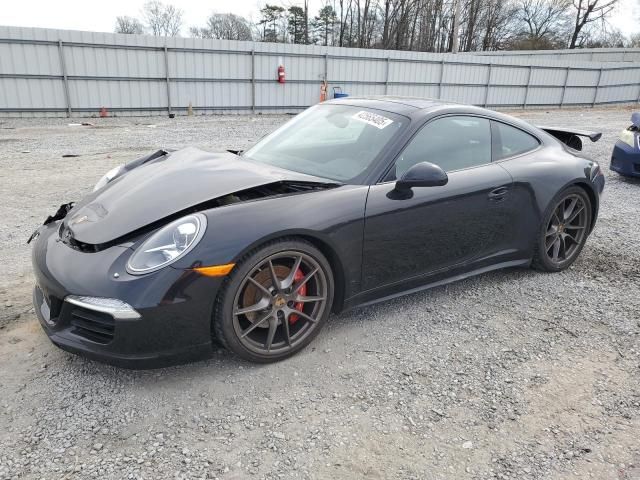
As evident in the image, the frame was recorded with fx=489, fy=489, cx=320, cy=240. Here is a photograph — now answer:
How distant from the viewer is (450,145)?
11.1 ft

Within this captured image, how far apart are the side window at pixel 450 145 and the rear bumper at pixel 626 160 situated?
489 centimetres

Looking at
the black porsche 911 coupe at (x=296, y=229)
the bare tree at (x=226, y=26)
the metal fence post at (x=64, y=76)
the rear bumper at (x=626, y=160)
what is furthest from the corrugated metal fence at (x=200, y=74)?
the bare tree at (x=226, y=26)

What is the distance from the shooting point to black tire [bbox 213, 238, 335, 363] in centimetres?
244

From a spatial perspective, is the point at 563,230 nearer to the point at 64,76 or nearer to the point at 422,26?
the point at 64,76

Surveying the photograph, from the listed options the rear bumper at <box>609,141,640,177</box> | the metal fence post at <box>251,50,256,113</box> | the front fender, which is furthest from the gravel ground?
the metal fence post at <box>251,50,256,113</box>

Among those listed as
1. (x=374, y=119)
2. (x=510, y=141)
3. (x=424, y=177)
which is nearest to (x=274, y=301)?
(x=424, y=177)

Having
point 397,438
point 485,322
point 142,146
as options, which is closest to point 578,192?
point 485,322

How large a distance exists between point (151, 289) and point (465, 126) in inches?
96.3

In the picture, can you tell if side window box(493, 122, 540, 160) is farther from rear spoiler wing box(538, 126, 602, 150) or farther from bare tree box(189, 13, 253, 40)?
bare tree box(189, 13, 253, 40)

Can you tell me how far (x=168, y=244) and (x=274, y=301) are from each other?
24.6 inches

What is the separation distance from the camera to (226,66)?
16.7 m

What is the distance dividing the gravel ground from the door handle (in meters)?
0.75

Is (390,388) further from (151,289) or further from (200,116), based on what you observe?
(200,116)

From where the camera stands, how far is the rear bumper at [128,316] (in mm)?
2217
